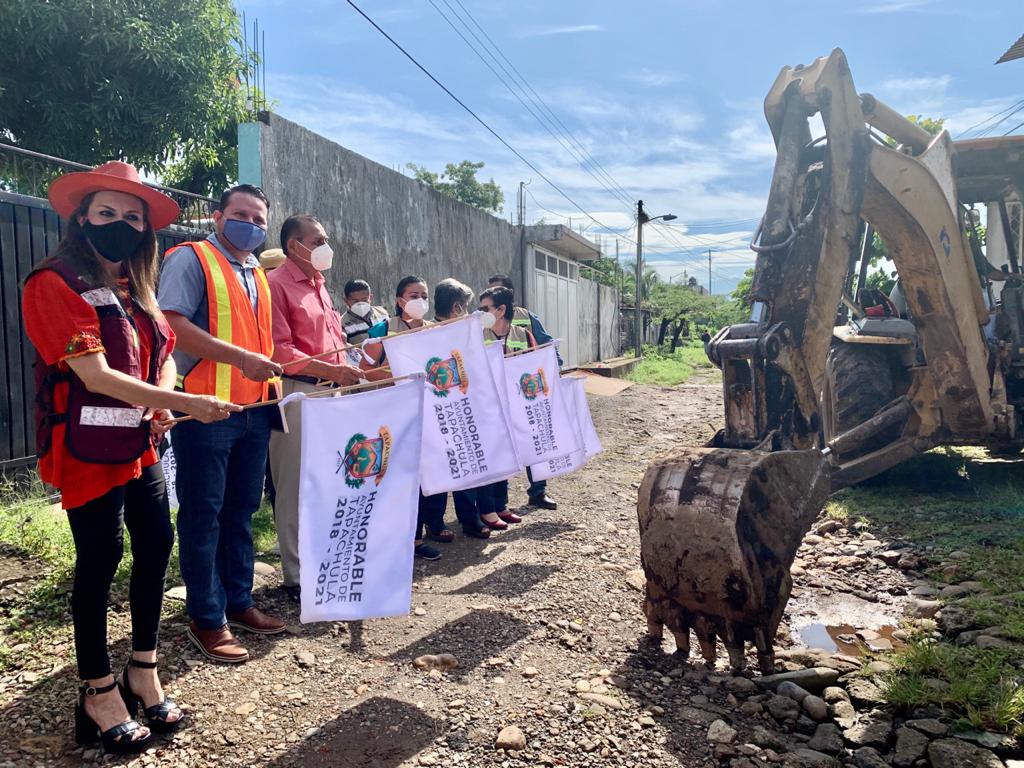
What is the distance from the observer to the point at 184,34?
376 inches

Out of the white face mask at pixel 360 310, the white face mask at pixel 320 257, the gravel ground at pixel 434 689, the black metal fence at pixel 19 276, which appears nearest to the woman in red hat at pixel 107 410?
the gravel ground at pixel 434 689

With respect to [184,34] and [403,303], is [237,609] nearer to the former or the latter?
[403,303]

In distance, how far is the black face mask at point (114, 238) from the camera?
7.70ft

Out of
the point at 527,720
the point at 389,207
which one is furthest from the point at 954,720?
the point at 389,207

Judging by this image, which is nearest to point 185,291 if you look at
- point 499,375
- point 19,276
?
point 499,375

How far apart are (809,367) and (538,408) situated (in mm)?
2301

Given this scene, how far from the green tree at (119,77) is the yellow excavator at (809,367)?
851cm

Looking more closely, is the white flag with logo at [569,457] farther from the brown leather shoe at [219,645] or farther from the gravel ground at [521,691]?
the brown leather shoe at [219,645]

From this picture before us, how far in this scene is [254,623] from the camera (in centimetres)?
316

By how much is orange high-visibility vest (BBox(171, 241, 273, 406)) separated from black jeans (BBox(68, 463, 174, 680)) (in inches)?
19.1

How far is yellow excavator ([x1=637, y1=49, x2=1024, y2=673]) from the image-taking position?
275 cm

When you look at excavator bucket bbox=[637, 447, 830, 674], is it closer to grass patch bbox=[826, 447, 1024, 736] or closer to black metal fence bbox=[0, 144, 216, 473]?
grass patch bbox=[826, 447, 1024, 736]

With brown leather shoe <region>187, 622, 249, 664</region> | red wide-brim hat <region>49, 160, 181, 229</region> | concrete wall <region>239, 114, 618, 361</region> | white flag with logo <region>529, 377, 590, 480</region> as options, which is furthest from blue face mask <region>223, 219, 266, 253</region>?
concrete wall <region>239, 114, 618, 361</region>

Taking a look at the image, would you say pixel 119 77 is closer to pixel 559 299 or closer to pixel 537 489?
pixel 537 489
